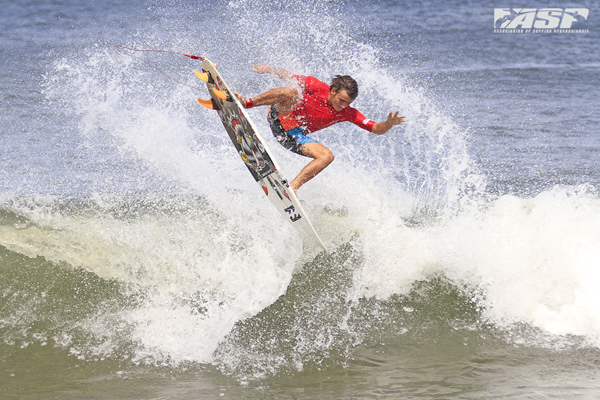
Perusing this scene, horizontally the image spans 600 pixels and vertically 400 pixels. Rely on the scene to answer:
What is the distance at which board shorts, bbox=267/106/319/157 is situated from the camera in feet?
18.1

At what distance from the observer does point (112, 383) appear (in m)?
4.20

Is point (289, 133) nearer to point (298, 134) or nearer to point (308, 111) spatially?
point (298, 134)

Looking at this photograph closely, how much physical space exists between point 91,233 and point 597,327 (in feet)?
17.5

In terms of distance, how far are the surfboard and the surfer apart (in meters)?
0.13

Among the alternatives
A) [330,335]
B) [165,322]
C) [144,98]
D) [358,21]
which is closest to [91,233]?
[165,322]

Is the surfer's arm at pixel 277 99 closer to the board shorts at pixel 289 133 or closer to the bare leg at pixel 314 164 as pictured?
the board shorts at pixel 289 133

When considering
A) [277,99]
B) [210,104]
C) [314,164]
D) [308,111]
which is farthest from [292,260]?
[210,104]

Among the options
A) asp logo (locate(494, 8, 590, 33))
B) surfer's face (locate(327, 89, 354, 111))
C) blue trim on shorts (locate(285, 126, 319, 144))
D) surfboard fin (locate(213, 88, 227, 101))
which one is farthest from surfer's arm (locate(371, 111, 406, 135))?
asp logo (locate(494, 8, 590, 33))

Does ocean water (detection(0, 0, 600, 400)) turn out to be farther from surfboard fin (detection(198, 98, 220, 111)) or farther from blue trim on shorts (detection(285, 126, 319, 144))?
surfboard fin (detection(198, 98, 220, 111))

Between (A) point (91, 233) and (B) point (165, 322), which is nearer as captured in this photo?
(B) point (165, 322)

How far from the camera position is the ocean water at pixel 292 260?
438 cm

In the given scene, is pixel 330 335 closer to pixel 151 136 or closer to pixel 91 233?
pixel 91 233

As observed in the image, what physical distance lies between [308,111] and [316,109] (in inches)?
3.3

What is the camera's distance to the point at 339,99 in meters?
5.25
